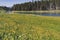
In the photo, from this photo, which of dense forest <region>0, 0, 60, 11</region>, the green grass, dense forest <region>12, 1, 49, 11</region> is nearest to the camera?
the green grass

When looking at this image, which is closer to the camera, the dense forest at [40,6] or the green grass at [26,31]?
the green grass at [26,31]

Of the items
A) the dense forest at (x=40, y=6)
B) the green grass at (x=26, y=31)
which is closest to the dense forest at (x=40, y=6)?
the dense forest at (x=40, y=6)

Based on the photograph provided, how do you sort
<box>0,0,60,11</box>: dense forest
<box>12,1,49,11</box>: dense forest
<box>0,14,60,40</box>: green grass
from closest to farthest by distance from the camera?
<box>0,14,60,40</box>: green grass < <box>0,0,60,11</box>: dense forest < <box>12,1,49,11</box>: dense forest

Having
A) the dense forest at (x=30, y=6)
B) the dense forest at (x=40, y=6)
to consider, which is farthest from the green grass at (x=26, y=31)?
the dense forest at (x=30, y=6)

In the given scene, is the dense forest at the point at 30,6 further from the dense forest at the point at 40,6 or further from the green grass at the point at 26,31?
the green grass at the point at 26,31

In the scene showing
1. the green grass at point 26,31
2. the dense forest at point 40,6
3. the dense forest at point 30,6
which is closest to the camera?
the green grass at point 26,31

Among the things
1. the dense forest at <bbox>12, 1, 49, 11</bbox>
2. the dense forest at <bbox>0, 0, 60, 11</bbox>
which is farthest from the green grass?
the dense forest at <bbox>12, 1, 49, 11</bbox>

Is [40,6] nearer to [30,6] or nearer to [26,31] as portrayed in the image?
[30,6]

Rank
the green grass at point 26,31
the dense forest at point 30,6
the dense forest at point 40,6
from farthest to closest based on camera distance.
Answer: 1. the dense forest at point 30,6
2. the dense forest at point 40,6
3. the green grass at point 26,31

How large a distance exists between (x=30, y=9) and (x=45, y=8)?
45.8 feet

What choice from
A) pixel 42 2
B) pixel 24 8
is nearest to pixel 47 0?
pixel 42 2

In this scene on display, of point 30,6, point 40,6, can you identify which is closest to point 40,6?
point 40,6

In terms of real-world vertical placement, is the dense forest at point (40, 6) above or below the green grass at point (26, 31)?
below

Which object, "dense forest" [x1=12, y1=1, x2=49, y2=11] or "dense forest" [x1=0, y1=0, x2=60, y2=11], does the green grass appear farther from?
"dense forest" [x1=12, y1=1, x2=49, y2=11]
